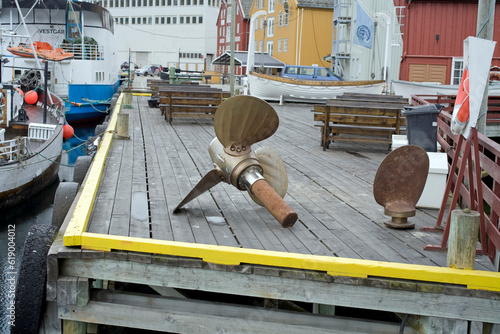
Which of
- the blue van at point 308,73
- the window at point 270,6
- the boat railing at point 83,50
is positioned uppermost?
the window at point 270,6

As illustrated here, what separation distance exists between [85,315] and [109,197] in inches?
80.1

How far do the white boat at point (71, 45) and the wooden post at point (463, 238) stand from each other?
86.4ft

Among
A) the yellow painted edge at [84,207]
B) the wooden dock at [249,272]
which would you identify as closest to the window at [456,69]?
the yellow painted edge at [84,207]

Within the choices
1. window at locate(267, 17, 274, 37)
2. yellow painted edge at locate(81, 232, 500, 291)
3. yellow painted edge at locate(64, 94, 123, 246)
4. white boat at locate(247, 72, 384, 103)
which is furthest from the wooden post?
window at locate(267, 17, 274, 37)

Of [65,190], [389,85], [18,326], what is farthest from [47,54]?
[18,326]

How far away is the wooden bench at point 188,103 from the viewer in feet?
50.7

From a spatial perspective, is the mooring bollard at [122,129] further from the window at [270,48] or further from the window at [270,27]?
the window at [270,27]

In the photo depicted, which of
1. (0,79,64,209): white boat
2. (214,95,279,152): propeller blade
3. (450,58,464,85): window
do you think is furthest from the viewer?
(450,58,464,85): window

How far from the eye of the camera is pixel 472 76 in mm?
5168

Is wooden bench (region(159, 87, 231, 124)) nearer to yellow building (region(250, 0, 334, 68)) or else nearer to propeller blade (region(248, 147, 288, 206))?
propeller blade (region(248, 147, 288, 206))

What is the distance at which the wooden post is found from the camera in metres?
4.49

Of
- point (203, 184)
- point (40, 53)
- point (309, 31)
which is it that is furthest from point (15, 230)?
point (309, 31)

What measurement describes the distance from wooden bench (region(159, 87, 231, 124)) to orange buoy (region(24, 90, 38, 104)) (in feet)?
33.4

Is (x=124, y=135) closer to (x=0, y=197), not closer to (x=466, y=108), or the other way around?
(x=0, y=197)
